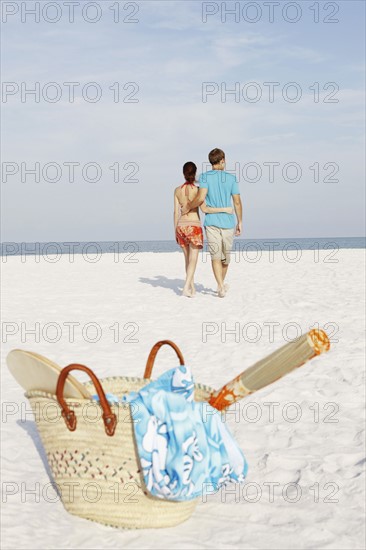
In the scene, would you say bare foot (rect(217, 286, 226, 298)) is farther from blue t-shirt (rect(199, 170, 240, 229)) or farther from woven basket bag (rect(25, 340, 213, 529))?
woven basket bag (rect(25, 340, 213, 529))

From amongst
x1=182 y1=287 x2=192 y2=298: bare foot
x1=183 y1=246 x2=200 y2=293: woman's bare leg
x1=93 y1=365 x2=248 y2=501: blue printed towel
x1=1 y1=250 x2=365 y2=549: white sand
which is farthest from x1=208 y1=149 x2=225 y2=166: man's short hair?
x1=93 y1=365 x2=248 y2=501: blue printed towel

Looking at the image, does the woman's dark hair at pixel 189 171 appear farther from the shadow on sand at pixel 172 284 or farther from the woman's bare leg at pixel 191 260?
the shadow on sand at pixel 172 284

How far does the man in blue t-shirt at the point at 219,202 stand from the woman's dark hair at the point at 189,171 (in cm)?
35

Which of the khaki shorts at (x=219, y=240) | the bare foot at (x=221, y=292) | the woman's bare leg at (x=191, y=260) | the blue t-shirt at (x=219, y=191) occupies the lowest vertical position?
the bare foot at (x=221, y=292)

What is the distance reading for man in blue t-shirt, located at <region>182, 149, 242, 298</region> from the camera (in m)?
8.71

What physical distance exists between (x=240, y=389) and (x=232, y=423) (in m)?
1.45

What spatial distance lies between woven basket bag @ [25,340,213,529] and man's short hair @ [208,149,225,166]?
598 cm

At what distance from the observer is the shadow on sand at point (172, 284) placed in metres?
10.6

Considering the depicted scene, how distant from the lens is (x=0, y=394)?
5.07 meters

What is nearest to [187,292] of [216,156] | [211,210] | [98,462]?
[211,210]

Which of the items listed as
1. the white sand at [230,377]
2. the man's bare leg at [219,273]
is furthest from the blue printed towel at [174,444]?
the man's bare leg at [219,273]

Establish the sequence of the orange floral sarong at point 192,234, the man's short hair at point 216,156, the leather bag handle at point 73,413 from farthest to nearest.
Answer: the orange floral sarong at point 192,234 < the man's short hair at point 216,156 < the leather bag handle at point 73,413

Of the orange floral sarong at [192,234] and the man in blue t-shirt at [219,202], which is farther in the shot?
the orange floral sarong at [192,234]

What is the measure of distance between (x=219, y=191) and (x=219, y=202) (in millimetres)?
147
